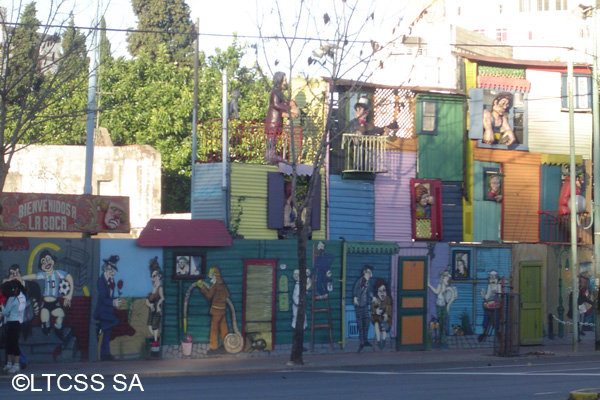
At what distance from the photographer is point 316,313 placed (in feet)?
63.9

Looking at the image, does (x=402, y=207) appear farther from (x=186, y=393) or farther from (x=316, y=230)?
(x=186, y=393)

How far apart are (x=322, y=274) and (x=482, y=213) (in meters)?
6.59

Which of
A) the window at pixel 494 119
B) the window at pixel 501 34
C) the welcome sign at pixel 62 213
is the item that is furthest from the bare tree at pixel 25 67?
the window at pixel 501 34

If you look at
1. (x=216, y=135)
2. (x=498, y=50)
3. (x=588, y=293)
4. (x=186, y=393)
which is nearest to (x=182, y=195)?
(x=216, y=135)

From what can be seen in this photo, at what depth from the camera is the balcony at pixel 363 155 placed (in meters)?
22.0

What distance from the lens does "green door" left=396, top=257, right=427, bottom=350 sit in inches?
810

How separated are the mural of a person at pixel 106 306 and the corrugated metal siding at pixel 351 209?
705 centimetres

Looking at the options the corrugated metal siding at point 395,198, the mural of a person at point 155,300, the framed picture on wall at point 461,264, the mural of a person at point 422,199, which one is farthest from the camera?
the mural of a person at point 422,199

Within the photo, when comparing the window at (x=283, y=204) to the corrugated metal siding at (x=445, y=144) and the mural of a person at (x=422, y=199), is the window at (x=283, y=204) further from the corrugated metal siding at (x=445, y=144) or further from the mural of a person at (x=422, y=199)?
the corrugated metal siding at (x=445, y=144)

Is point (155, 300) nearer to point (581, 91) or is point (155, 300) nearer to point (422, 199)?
point (422, 199)

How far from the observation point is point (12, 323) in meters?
14.4

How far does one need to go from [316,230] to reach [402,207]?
2.79 metres

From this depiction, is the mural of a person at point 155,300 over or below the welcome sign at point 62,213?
below

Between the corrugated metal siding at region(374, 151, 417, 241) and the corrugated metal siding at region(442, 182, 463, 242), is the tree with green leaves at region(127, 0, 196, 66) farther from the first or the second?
the corrugated metal siding at region(442, 182, 463, 242)
